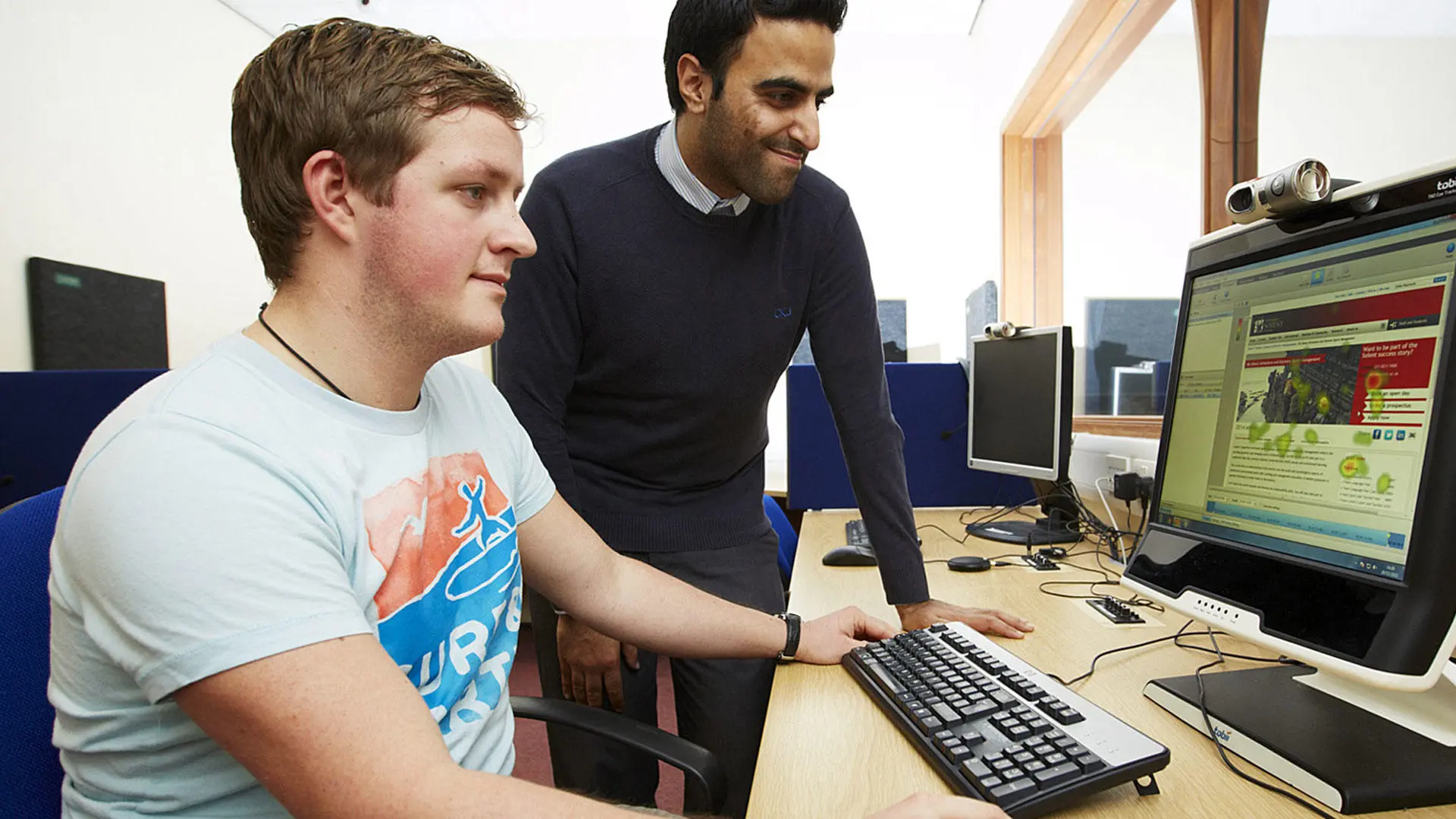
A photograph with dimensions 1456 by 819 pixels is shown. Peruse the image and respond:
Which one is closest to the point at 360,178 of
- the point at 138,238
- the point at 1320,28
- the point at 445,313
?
the point at 445,313

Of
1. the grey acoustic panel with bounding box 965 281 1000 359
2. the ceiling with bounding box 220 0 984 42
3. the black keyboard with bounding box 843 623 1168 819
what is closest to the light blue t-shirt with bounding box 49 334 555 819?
the black keyboard with bounding box 843 623 1168 819

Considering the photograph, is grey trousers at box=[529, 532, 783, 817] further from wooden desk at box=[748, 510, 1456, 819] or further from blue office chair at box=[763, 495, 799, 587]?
blue office chair at box=[763, 495, 799, 587]

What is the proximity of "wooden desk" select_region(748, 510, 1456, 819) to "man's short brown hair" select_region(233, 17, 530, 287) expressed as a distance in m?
0.65

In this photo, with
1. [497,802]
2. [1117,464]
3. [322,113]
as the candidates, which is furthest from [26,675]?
[1117,464]

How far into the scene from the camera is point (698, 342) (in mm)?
1329

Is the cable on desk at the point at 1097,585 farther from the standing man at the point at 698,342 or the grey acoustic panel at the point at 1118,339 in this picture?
the grey acoustic panel at the point at 1118,339

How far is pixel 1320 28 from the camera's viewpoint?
1785 millimetres

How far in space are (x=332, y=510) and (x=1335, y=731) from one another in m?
0.88

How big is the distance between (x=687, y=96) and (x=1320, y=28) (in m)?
1.49

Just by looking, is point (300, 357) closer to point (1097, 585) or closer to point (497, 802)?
point (497, 802)

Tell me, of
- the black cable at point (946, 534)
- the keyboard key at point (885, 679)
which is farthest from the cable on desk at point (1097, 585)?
the keyboard key at point (885, 679)

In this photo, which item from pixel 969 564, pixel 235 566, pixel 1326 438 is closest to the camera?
pixel 235 566

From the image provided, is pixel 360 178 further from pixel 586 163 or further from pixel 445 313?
pixel 586 163

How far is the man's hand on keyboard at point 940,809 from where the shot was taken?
57 cm
